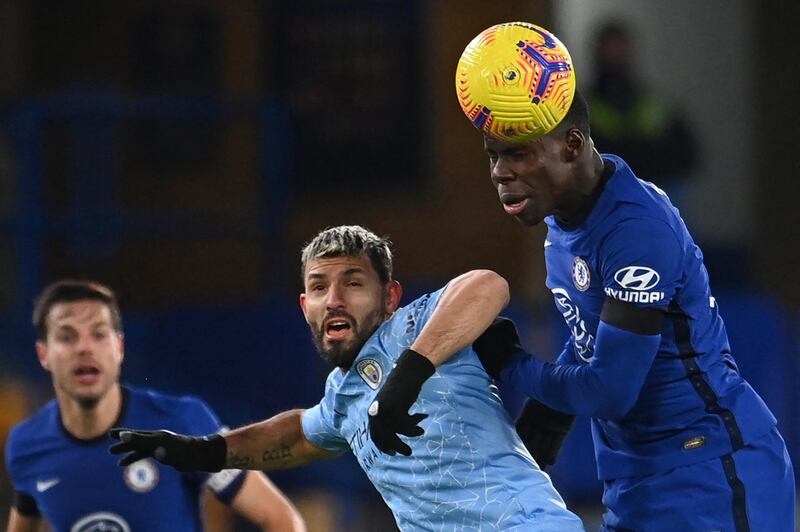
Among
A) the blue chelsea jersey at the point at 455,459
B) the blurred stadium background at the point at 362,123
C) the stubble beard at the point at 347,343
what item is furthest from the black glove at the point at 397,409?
the blurred stadium background at the point at 362,123

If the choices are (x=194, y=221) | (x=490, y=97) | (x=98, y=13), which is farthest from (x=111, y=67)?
(x=490, y=97)

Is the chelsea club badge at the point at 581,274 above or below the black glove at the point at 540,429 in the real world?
above

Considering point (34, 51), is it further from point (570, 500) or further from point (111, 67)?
point (570, 500)

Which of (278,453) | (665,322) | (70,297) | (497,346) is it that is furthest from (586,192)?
(70,297)

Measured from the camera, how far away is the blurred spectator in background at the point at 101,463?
5453 millimetres

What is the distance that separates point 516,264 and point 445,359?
773 cm

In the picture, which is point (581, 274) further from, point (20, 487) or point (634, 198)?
point (20, 487)

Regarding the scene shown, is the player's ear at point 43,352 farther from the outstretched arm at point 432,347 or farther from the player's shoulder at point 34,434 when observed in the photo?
the outstretched arm at point 432,347

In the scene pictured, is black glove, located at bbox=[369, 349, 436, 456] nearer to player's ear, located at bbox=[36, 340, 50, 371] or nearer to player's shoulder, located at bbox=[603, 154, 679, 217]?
player's shoulder, located at bbox=[603, 154, 679, 217]

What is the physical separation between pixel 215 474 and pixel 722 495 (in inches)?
79.1

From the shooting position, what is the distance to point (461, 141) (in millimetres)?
11820

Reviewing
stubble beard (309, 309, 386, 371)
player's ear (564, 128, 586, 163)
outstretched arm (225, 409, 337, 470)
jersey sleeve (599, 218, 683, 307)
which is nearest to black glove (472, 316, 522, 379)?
stubble beard (309, 309, 386, 371)

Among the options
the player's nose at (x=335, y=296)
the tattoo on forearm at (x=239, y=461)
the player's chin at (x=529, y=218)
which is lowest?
the tattoo on forearm at (x=239, y=461)

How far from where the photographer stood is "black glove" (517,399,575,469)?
4.53 metres
